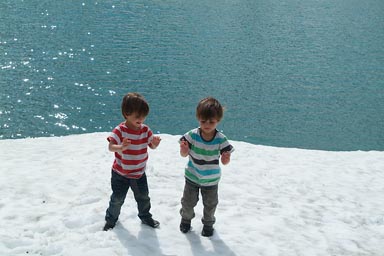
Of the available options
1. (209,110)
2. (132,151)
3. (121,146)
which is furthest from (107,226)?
(209,110)

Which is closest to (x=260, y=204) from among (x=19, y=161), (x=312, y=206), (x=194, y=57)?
(x=312, y=206)

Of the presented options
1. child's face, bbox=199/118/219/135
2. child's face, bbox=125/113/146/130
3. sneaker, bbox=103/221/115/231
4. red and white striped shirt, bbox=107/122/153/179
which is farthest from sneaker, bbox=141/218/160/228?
child's face, bbox=199/118/219/135

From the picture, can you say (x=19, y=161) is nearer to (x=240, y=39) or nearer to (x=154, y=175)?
(x=154, y=175)

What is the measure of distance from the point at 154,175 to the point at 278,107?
23.5 meters

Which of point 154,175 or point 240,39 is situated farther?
point 240,39

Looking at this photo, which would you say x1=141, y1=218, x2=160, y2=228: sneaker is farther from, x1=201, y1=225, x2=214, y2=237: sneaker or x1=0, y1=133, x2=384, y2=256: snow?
x1=201, y1=225, x2=214, y2=237: sneaker

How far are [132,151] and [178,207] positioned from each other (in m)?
2.52

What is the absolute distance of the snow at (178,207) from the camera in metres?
7.22

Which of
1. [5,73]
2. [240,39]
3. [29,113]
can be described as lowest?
[29,113]

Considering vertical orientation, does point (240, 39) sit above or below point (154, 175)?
above

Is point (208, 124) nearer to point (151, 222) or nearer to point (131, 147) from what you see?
point (131, 147)

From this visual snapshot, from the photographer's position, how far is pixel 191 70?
3916 centimetres

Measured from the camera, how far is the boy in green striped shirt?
6.64 metres

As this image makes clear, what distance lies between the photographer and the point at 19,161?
39.5ft
